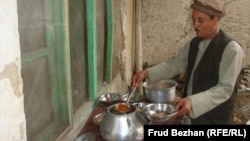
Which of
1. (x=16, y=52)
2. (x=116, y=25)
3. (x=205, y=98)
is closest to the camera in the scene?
(x=16, y=52)

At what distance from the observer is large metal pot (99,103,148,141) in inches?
68.2

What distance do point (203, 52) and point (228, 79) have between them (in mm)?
396

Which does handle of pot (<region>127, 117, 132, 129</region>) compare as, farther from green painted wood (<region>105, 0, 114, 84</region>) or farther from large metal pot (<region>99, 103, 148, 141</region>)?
green painted wood (<region>105, 0, 114, 84</region>)

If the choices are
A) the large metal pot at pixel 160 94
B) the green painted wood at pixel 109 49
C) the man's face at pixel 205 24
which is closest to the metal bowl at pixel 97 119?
the large metal pot at pixel 160 94

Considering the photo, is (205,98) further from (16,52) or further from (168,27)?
(168,27)

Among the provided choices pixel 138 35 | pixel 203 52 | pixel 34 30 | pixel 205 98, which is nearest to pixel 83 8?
pixel 34 30

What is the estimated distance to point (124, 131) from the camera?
1728mm

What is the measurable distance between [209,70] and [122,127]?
1.08 metres

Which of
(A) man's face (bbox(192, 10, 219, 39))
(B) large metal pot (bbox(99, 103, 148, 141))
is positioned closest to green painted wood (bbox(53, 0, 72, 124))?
(B) large metal pot (bbox(99, 103, 148, 141))

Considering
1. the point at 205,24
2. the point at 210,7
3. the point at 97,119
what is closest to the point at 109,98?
the point at 97,119

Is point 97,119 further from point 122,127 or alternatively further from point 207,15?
point 207,15

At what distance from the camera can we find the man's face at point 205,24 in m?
2.35

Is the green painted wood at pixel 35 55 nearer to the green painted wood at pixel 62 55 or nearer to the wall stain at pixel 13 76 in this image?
the green painted wood at pixel 62 55

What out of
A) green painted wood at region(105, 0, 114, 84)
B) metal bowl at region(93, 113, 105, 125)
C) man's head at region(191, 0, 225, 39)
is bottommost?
metal bowl at region(93, 113, 105, 125)
